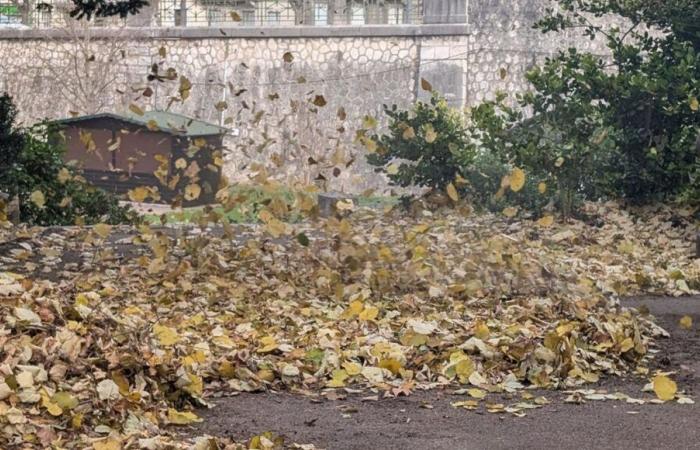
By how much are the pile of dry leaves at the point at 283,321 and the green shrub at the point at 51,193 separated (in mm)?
1468

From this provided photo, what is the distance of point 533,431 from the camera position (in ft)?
18.4

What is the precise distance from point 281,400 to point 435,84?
782 inches

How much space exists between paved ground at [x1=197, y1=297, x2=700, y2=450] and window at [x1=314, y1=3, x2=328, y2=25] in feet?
72.0

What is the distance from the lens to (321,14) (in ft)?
91.1

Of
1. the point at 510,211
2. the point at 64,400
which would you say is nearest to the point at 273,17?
the point at 510,211

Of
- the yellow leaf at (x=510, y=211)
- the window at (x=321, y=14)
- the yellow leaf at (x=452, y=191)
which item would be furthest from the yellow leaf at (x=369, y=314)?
the window at (x=321, y=14)

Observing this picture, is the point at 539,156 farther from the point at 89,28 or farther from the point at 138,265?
the point at 89,28

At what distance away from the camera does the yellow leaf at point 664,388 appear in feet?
20.6

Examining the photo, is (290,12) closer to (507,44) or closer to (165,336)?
(507,44)

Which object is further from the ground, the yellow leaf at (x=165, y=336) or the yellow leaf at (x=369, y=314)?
the yellow leaf at (x=165, y=336)

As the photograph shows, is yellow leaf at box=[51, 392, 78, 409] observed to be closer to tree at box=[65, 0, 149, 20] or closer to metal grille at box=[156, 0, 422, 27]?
tree at box=[65, 0, 149, 20]

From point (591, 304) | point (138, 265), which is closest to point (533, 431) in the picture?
point (591, 304)

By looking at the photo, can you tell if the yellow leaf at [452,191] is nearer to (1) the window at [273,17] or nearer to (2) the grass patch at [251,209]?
(2) the grass patch at [251,209]

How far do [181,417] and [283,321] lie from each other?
2495 millimetres
